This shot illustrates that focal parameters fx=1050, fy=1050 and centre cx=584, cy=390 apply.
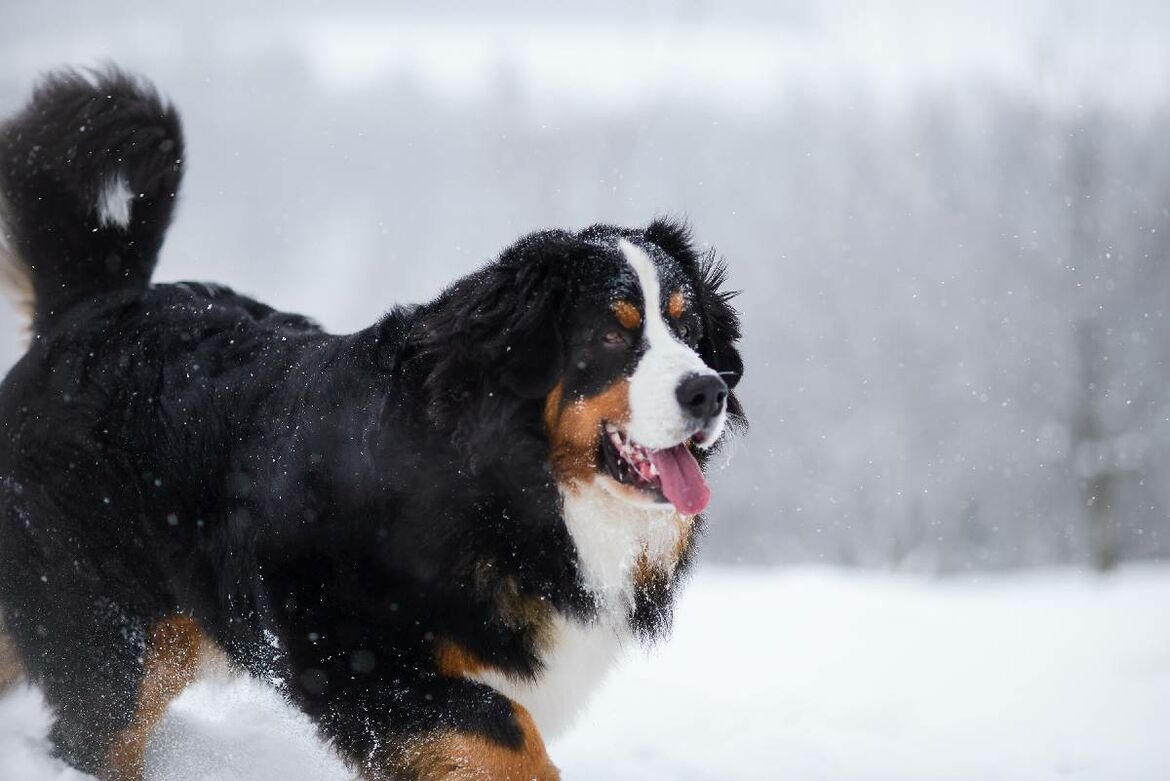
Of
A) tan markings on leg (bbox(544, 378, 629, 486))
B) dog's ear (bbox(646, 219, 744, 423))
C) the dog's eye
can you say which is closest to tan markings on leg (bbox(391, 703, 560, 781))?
tan markings on leg (bbox(544, 378, 629, 486))

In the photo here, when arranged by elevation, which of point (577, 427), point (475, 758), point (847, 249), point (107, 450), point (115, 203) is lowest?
point (475, 758)

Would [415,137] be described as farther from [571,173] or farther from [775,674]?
[775,674]

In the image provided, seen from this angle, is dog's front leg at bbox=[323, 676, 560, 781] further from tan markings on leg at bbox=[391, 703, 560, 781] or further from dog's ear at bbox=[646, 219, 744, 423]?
dog's ear at bbox=[646, 219, 744, 423]

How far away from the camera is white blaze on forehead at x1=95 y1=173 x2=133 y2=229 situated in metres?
4.11

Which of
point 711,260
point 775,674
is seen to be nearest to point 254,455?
point 711,260

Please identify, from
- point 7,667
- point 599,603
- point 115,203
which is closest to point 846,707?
point 599,603

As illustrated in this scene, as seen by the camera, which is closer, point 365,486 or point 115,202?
point 365,486

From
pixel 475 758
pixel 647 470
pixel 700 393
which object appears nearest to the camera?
pixel 475 758

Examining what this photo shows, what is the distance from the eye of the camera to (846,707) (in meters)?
5.21

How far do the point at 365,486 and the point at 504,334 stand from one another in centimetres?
64

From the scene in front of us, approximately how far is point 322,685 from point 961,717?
3318 mm

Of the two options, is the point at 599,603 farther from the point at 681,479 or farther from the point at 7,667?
the point at 7,667

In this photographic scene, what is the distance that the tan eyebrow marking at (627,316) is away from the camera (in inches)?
126

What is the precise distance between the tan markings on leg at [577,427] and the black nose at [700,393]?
191 millimetres
